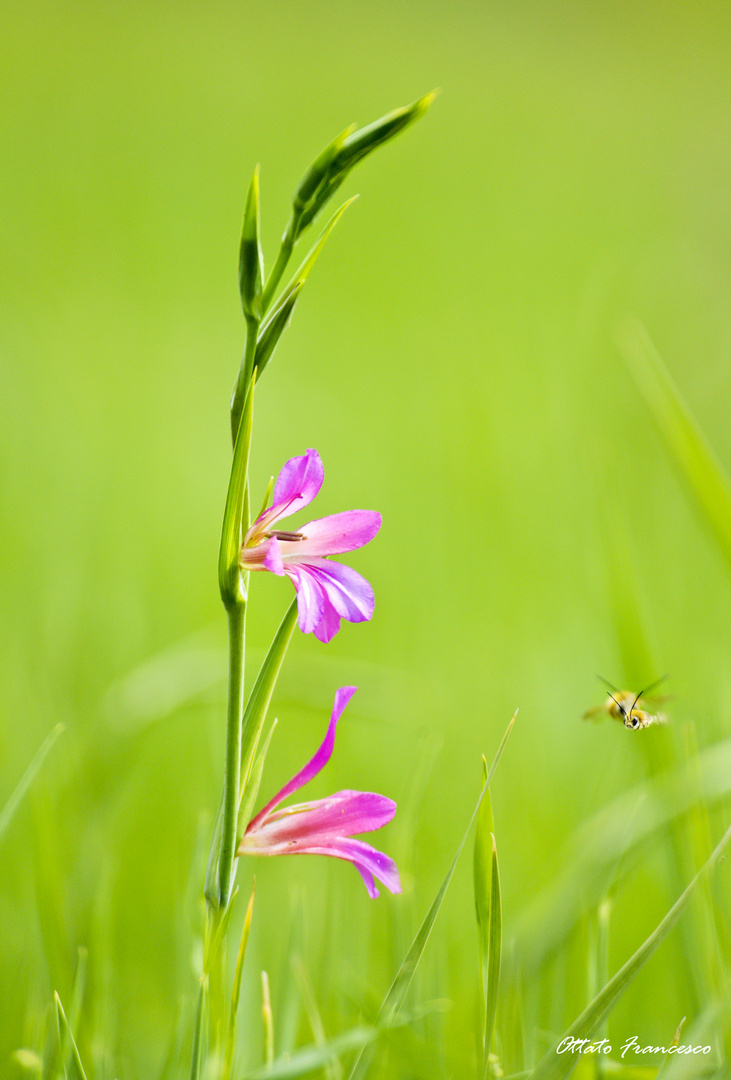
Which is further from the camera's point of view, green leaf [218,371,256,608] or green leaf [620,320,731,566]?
green leaf [620,320,731,566]

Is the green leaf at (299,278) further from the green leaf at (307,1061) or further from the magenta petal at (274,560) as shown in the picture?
the green leaf at (307,1061)

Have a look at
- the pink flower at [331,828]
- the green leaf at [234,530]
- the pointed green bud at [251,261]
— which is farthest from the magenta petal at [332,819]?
the pointed green bud at [251,261]

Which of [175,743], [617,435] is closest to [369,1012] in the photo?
[175,743]

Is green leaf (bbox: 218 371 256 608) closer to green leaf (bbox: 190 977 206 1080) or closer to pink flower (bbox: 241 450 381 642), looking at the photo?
pink flower (bbox: 241 450 381 642)

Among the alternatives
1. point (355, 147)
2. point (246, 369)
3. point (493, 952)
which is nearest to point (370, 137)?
point (355, 147)

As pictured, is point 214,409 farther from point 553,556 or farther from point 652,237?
point 652,237

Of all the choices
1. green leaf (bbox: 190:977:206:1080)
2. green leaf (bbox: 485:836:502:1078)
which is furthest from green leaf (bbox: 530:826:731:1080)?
green leaf (bbox: 190:977:206:1080)
